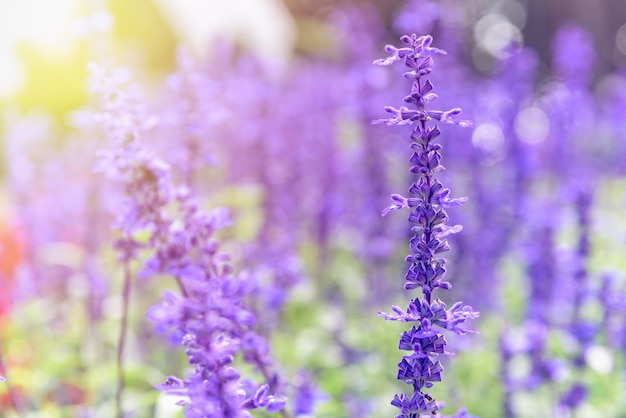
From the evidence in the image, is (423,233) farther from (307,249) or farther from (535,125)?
(535,125)

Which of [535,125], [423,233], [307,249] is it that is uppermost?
[535,125]

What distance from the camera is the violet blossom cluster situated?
1838 millimetres

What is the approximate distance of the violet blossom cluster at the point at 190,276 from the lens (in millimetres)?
1838

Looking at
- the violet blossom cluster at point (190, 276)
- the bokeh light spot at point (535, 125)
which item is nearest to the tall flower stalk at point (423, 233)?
the violet blossom cluster at point (190, 276)

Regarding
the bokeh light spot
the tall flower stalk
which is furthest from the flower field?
the bokeh light spot

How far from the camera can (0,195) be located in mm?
12062

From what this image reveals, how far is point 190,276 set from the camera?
88.2 inches

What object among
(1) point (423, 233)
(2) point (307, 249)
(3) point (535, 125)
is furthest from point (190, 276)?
(3) point (535, 125)

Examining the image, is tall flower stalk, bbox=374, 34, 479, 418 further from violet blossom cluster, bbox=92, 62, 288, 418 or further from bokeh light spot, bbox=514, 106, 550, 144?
bokeh light spot, bbox=514, 106, 550, 144

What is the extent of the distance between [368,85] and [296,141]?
1.57 m

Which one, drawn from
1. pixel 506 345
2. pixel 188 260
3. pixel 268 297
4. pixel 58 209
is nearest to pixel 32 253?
pixel 58 209

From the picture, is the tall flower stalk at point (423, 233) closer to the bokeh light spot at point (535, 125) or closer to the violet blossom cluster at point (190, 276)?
the violet blossom cluster at point (190, 276)

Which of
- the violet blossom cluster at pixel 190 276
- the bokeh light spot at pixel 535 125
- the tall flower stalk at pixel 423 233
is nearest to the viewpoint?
the violet blossom cluster at pixel 190 276

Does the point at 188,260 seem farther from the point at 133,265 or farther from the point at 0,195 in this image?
the point at 0,195
